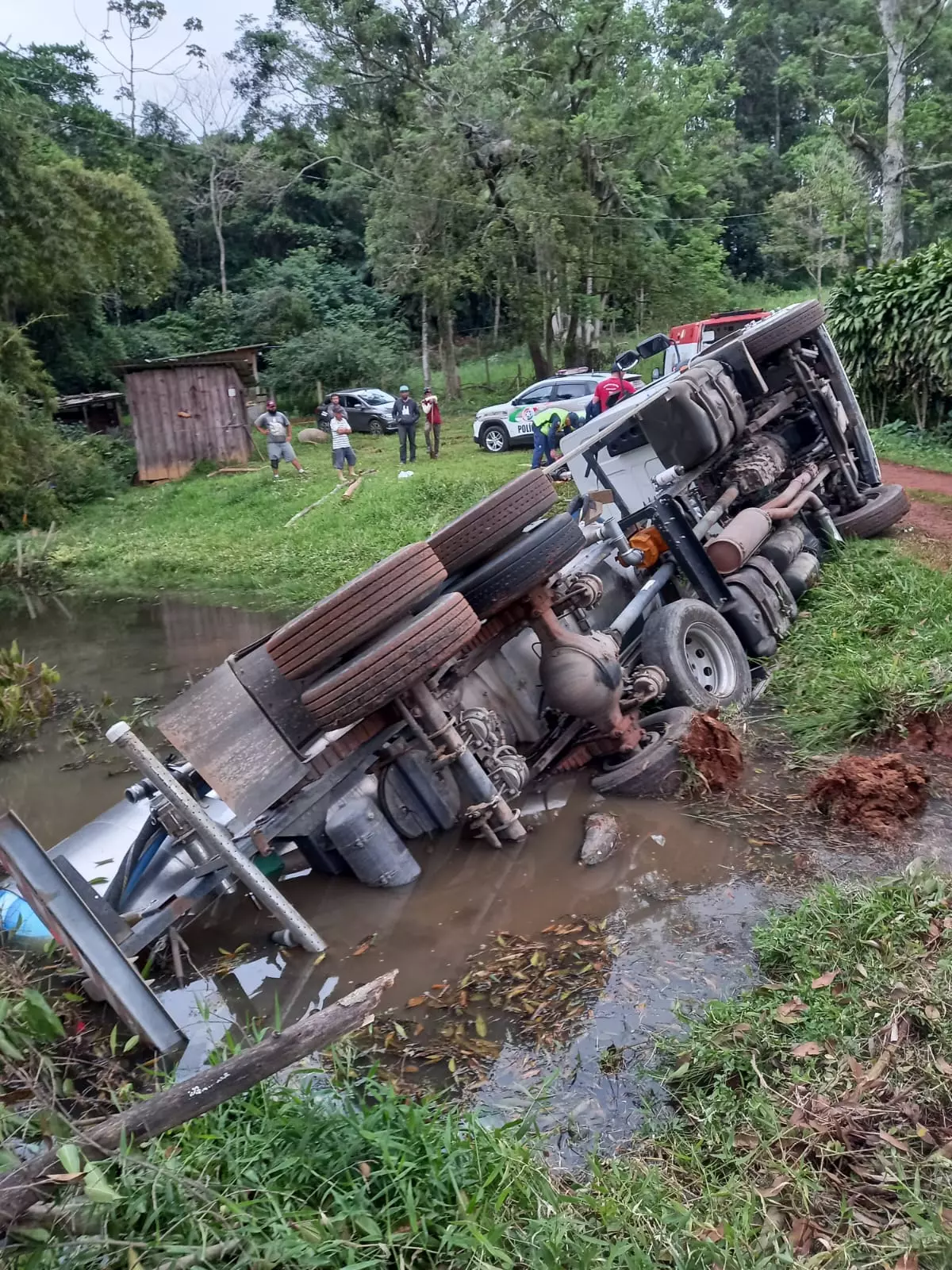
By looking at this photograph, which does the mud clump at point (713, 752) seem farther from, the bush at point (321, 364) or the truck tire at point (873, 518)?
the bush at point (321, 364)

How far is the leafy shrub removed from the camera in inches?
522

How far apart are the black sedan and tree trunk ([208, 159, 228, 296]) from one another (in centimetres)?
1338

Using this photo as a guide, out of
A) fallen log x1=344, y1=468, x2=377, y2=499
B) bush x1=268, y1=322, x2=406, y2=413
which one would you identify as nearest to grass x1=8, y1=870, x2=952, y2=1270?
fallen log x1=344, y1=468, x2=377, y2=499

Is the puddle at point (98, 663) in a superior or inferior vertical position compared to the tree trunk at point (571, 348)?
superior

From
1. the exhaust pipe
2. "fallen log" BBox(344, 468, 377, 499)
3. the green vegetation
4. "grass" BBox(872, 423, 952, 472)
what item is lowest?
"grass" BBox(872, 423, 952, 472)

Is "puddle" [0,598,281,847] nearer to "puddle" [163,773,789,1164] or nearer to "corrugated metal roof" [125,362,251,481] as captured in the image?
"puddle" [163,773,789,1164]

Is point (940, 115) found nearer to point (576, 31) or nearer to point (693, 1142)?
point (576, 31)

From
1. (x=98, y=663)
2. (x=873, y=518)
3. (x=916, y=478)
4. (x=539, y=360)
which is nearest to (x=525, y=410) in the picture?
(x=916, y=478)

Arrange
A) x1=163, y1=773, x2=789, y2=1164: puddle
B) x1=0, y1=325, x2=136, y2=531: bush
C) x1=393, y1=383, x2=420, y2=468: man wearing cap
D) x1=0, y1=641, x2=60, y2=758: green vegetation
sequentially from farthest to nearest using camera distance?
x1=393, y1=383, x2=420, y2=468: man wearing cap, x1=0, y1=325, x2=136, y2=531: bush, x1=0, y1=641, x2=60, y2=758: green vegetation, x1=163, y1=773, x2=789, y2=1164: puddle

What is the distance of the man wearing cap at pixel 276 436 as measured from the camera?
59.1 feet

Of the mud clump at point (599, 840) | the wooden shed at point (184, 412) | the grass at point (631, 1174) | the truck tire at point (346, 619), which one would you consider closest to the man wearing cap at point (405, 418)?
the wooden shed at point (184, 412)

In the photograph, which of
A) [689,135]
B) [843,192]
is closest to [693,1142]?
[843,192]

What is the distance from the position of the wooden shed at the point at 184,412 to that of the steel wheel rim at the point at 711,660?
1727 centimetres

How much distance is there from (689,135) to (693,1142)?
3323 cm
